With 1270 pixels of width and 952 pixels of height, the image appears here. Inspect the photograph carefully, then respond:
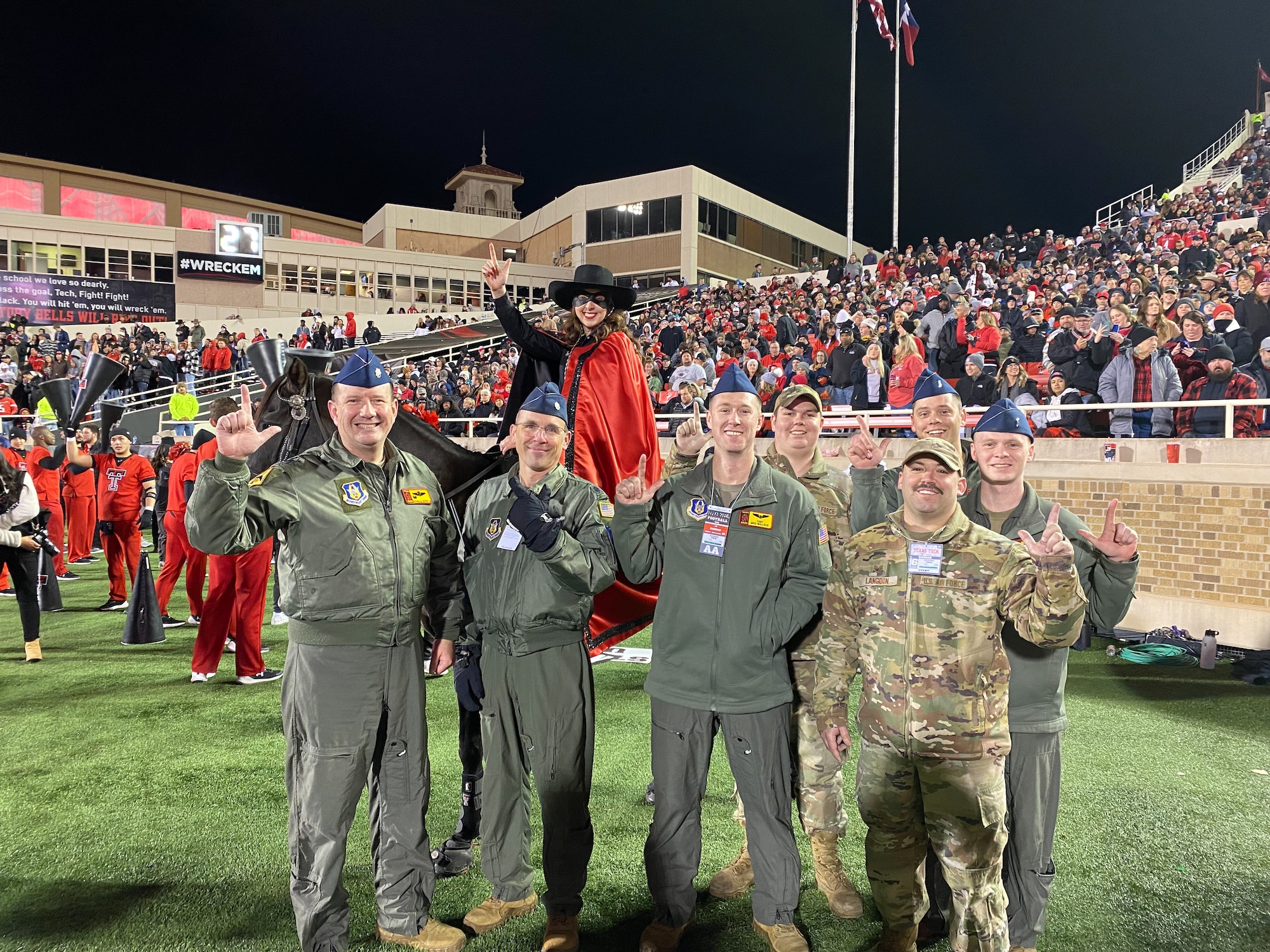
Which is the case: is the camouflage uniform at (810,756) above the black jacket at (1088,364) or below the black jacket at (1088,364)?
below

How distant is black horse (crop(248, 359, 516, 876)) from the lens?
3822mm

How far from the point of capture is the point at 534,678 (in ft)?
10.4

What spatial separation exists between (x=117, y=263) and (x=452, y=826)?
49.0 meters

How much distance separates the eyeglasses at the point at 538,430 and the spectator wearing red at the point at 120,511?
8226 millimetres

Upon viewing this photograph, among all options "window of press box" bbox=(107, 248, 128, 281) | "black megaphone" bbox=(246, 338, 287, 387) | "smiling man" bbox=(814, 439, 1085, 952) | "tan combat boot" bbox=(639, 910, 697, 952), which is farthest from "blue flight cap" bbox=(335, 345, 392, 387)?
"window of press box" bbox=(107, 248, 128, 281)

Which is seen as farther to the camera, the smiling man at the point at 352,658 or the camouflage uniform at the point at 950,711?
the smiling man at the point at 352,658

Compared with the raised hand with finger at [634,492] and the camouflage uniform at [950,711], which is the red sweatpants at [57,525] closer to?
the raised hand with finger at [634,492]

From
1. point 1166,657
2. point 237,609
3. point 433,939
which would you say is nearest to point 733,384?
point 433,939

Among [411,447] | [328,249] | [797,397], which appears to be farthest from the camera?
[328,249]

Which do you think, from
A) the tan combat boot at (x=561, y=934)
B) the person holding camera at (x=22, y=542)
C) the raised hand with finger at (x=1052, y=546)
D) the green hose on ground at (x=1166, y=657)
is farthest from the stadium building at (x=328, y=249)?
the raised hand with finger at (x=1052, y=546)

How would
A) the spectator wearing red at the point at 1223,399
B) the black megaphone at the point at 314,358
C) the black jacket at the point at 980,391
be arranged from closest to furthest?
1. the black megaphone at the point at 314,358
2. the spectator wearing red at the point at 1223,399
3. the black jacket at the point at 980,391

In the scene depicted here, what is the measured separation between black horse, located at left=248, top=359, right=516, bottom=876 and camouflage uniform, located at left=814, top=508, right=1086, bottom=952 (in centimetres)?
187

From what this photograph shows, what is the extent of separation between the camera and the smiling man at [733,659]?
309cm

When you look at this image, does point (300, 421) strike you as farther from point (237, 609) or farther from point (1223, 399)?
point (1223, 399)
